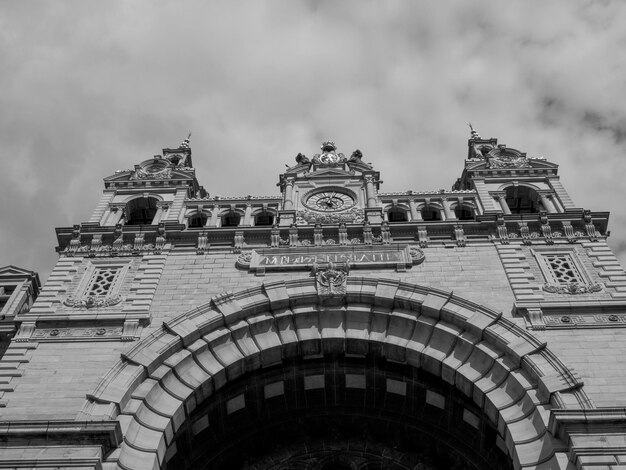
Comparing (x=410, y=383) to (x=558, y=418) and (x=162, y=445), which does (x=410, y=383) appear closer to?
(x=558, y=418)

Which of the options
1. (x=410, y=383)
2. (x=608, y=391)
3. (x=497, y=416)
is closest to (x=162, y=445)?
(x=410, y=383)

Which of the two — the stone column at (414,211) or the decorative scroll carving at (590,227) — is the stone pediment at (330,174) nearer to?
the stone column at (414,211)

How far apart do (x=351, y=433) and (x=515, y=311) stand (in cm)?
647

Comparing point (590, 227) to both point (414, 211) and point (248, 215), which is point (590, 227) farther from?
point (248, 215)

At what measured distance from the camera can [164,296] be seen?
2398cm

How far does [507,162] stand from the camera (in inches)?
1287

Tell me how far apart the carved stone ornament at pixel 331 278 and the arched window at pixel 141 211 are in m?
10.0

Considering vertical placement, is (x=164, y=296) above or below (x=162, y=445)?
above

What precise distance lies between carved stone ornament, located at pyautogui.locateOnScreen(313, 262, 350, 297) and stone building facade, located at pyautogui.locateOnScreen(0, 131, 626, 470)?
0.21ft

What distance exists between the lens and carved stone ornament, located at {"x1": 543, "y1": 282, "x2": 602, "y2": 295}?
23.2 meters

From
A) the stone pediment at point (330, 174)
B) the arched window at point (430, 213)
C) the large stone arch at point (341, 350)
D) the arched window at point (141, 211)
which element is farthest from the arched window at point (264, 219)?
the large stone arch at point (341, 350)

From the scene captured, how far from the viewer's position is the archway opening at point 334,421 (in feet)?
71.6

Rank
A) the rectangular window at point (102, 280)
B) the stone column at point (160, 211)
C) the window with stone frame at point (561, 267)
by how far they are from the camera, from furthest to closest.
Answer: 1. the stone column at point (160, 211)
2. the rectangular window at point (102, 280)
3. the window with stone frame at point (561, 267)

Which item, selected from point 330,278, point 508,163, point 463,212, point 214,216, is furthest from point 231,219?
point 508,163
